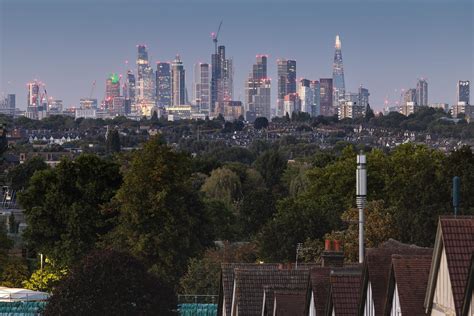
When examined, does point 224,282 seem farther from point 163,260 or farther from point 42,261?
point 42,261

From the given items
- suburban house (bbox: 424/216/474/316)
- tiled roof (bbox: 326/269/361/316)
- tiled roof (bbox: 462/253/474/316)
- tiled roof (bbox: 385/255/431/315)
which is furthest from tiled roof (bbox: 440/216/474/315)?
tiled roof (bbox: 326/269/361/316)

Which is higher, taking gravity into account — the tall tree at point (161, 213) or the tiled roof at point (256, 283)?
the tiled roof at point (256, 283)

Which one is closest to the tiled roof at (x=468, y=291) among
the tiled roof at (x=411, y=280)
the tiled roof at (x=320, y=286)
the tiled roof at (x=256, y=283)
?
the tiled roof at (x=411, y=280)

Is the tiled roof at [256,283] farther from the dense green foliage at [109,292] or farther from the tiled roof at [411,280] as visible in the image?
the dense green foliage at [109,292]

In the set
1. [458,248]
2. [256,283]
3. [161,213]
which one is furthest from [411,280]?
[161,213]

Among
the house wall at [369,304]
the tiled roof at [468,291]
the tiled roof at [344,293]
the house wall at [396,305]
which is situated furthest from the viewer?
the tiled roof at [344,293]

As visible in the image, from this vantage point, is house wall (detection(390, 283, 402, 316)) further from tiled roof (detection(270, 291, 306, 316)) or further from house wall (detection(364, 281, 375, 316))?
tiled roof (detection(270, 291, 306, 316))

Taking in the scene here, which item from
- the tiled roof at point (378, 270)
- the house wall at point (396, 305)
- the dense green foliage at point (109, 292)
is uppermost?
the tiled roof at point (378, 270)
